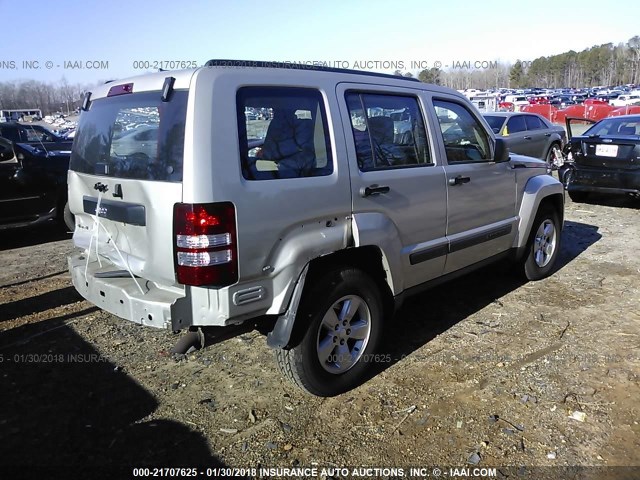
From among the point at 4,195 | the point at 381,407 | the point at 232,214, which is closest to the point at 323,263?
the point at 232,214

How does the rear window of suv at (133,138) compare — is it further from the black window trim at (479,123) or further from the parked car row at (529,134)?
the parked car row at (529,134)

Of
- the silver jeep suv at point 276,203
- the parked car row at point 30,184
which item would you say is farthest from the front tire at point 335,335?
the parked car row at point 30,184

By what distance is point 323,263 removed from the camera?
10.4 ft

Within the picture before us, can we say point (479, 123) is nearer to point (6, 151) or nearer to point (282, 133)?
point (282, 133)

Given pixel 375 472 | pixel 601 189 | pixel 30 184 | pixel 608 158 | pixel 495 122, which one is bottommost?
pixel 375 472

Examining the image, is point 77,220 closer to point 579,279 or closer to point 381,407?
point 381,407

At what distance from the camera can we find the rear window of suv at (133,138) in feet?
8.73

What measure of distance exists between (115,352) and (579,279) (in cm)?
468

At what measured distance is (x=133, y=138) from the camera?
9.90 feet

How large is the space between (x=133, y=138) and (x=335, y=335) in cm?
175

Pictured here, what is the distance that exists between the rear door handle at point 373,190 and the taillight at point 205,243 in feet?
3.18

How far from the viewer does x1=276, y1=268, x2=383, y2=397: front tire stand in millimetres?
3066

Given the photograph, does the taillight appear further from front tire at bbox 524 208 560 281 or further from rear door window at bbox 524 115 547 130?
rear door window at bbox 524 115 547 130

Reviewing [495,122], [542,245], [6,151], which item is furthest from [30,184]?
[495,122]
